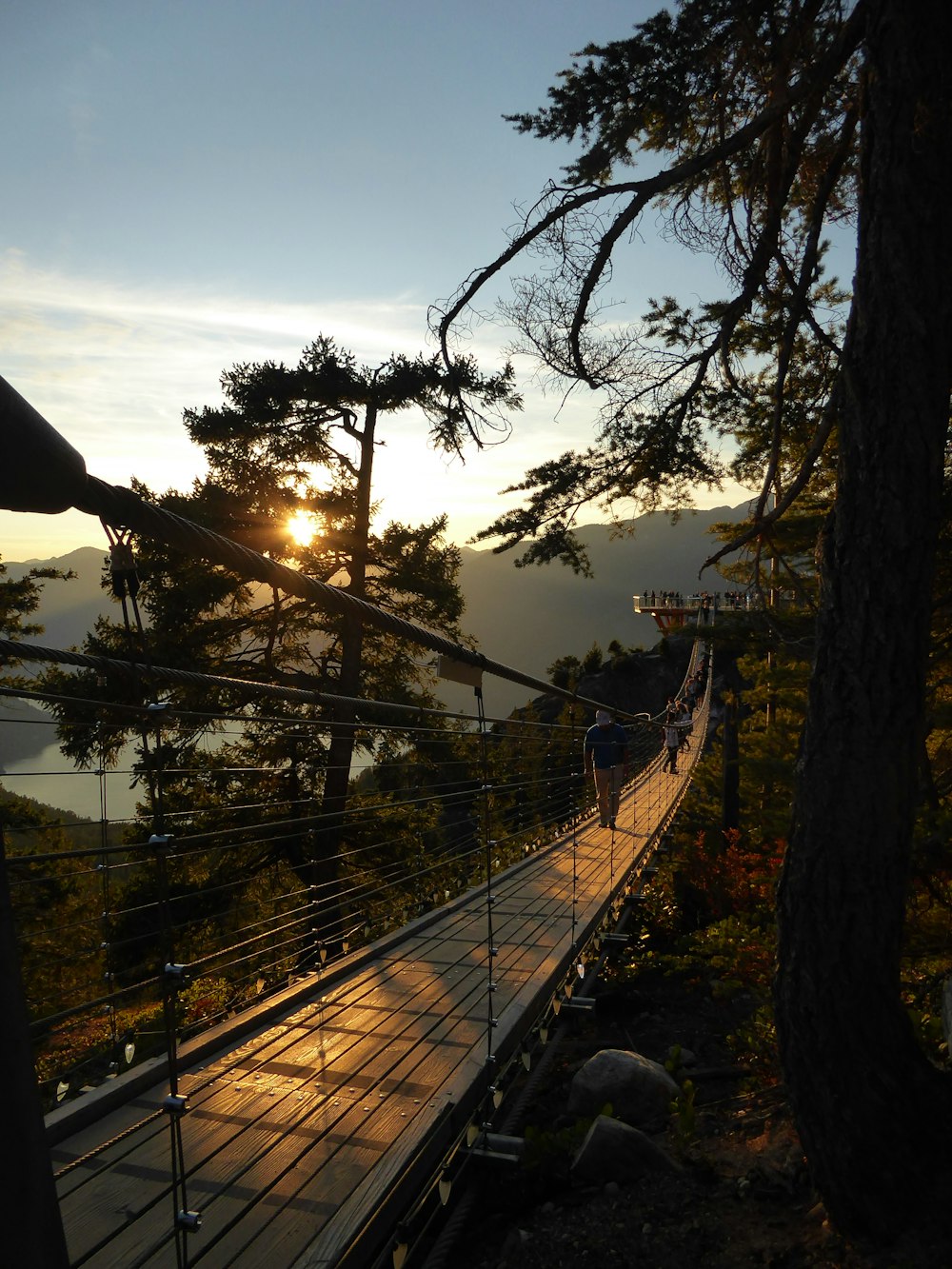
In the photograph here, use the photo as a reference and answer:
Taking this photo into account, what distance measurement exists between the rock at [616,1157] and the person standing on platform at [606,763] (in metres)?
4.68

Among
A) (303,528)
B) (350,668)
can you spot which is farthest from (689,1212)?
(303,528)

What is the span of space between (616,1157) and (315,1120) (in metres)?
1.13

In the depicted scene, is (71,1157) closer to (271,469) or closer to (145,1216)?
(145,1216)

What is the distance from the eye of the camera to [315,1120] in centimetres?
235

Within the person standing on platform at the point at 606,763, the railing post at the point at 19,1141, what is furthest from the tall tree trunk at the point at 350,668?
the railing post at the point at 19,1141

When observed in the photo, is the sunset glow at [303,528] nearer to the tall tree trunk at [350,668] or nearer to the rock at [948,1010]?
the tall tree trunk at [350,668]

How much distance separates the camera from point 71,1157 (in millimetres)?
2055

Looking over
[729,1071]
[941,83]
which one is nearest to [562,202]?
[941,83]

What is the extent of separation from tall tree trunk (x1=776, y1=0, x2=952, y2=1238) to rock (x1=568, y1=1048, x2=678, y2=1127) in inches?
45.2

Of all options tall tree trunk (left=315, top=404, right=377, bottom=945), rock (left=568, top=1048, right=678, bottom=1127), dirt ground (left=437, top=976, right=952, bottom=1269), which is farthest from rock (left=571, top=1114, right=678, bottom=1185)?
tall tree trunk (left=315, top=404, right=377, bottom=945)

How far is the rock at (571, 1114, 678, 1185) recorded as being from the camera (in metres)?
2.93

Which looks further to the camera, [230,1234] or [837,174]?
[837,174]

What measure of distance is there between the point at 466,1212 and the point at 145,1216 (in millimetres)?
1146

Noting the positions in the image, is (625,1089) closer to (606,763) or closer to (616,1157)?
(616,1157)
